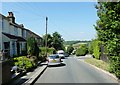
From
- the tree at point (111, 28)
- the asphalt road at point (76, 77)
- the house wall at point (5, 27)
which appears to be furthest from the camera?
the house wall at point (5, 27)

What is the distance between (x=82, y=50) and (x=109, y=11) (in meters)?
64.6

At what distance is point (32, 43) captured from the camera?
35.9 m

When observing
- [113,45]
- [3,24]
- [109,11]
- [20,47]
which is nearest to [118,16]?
[109,11]

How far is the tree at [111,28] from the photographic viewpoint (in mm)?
15496

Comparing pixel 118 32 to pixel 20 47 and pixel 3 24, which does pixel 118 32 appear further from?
pixel 20 47

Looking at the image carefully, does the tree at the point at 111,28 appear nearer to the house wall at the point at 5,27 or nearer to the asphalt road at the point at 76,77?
the asphalt road at the point at 76,77

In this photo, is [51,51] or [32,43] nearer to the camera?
[32,43]

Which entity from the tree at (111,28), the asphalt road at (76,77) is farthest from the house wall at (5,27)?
the tree at (111,28)

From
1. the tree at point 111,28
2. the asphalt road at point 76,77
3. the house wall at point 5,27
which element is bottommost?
the asphalt road at point 76,77

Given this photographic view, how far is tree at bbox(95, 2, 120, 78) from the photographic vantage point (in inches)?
610

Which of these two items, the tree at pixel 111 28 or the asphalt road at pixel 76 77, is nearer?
the tree at pixel 111 28

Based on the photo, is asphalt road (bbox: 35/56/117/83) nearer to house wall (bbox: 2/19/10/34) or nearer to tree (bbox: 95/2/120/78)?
tree (bbox: 95/2/120/78)

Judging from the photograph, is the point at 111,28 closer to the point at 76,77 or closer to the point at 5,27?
the point at 76,77

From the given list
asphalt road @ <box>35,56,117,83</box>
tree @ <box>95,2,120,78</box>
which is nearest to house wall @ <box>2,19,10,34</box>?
asphalt road @ <box>35,56,117,83</box>
